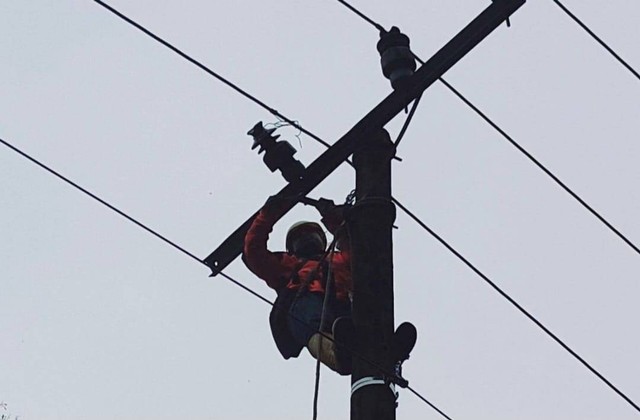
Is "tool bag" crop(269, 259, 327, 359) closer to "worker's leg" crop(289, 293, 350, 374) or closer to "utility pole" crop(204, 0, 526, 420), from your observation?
"worker's leg" crop(289, 293, 350, 374)

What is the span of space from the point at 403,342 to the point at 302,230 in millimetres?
2534

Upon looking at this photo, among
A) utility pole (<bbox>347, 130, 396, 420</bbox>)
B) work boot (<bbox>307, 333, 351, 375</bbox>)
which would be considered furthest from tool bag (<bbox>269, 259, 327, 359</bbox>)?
utility pole (<bbox>347, 130, 396, 420</bbox>)

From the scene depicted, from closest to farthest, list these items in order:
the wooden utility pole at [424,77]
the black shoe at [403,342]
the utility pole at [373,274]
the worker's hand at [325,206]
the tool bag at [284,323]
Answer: the utility pole at [373,274]
the black shoe at [403,342]
the wooden utility pole at [424,77]
the worker's hand at [325,206]
the tool bag at [284,323]

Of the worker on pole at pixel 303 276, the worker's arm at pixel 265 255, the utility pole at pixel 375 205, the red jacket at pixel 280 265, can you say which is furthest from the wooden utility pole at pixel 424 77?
the worker's arm at pixel 265 255

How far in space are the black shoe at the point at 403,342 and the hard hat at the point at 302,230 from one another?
244 cm

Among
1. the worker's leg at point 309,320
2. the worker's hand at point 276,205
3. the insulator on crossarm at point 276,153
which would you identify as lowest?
the worker's leg at point 309,320

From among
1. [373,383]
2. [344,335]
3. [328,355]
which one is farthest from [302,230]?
[373,383]

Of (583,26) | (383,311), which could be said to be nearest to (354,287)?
(383,311)

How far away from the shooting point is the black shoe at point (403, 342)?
221 inches

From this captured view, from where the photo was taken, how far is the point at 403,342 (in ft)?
18.5

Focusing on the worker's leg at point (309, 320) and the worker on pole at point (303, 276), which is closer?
the worker on pole at point (303, 276)

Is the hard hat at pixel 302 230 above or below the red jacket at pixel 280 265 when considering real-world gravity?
above

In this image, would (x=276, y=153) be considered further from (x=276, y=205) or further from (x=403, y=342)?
(x=403, y=342)

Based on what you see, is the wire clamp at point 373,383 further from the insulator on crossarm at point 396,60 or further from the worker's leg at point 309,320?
the insulator on crossarm at point 396,60
